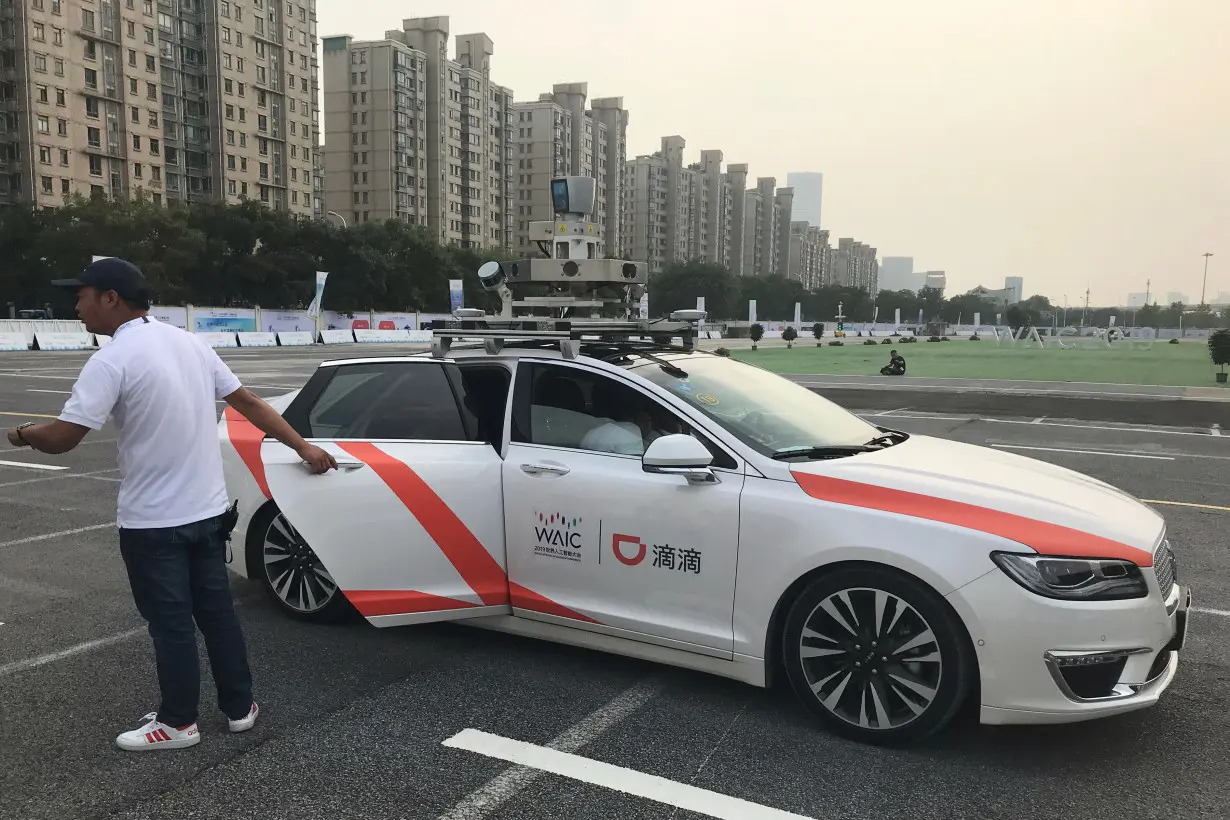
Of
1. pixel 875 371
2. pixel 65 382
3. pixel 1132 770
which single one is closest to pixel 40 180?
pixel 65 382

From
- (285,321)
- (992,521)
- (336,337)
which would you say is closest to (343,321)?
(285,321)

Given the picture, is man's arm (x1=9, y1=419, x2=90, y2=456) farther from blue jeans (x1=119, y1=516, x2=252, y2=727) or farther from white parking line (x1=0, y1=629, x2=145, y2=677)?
white parking line (x1=0, y1=629, x2=145, y2=677)

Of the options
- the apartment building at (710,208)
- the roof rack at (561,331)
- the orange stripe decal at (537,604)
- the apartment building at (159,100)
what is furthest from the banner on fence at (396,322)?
the apartment building at (710,208)

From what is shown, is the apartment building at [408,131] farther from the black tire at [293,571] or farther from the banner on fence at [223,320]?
the black tire at [293,571]

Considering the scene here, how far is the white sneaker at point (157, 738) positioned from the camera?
11.3 ft

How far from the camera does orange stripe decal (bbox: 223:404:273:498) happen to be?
4805mm

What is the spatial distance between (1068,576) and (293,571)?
377 centimetres

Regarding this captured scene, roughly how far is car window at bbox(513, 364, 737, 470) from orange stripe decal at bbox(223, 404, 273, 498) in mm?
1511

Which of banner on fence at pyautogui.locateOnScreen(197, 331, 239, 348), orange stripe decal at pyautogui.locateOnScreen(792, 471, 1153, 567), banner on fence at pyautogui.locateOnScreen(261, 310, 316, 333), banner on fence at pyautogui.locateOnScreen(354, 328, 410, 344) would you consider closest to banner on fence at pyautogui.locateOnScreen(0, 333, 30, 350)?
banner on fence at pyautogui.locateOnScreen(197, 331, 239, 348)

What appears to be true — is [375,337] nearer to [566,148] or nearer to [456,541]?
[456,541]

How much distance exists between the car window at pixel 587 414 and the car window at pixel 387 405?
41cm

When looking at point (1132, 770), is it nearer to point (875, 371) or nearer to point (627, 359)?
point (627, 359)

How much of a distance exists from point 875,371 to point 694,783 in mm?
28217

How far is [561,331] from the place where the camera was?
4324 millimetres
